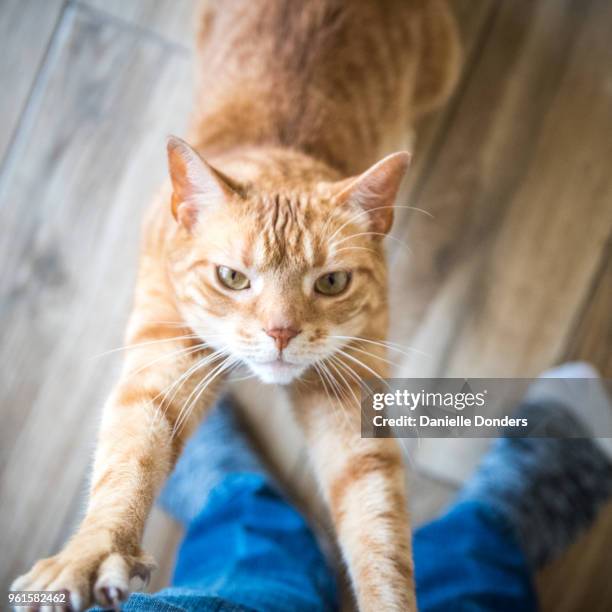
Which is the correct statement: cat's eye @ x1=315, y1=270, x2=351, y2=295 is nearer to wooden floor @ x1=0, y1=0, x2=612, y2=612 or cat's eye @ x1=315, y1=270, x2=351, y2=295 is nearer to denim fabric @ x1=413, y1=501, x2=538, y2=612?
wooden floor @ x1=0, y1=0, x2=612, y2=612

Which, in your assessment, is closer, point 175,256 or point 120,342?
point 175,256

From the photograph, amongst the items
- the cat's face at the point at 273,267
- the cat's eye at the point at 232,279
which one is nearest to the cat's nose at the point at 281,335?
the cat's face at the point at 273,267

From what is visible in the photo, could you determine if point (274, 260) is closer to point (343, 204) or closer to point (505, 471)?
point (343, 204)

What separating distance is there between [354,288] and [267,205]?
23 centimetres

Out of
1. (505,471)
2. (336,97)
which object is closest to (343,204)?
(336,97)

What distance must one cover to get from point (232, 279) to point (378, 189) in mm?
314

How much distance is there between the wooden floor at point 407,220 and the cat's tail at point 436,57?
12 cm

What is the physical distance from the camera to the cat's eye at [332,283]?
109cm

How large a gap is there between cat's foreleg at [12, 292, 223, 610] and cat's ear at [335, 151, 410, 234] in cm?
40

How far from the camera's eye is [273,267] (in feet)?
3.42

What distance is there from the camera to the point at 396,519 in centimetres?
105

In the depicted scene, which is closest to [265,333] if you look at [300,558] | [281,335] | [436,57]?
[281,335]

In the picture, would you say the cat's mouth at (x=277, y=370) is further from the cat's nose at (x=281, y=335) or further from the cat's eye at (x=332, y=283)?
the cat's eye at (x=332, y=283)

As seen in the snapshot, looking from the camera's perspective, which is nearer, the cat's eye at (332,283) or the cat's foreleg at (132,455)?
the cat's foreleg at (132,455)
